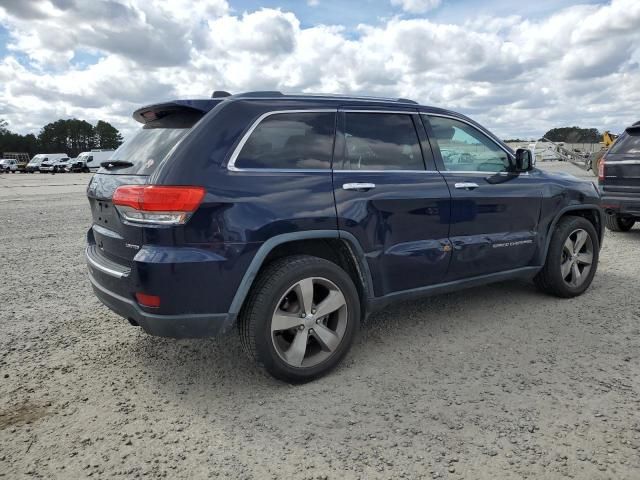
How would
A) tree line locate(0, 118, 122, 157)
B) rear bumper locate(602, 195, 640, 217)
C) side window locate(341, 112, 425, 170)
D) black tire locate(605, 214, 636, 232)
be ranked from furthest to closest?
tree line locate(0, 118, 122, 157)
black tire locate(605, 214, 636, 232)
rear bumper locate(602, 195, 640, 217)
side window locate(341, 112, 425, 170)

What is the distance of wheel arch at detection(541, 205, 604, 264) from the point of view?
4.61m

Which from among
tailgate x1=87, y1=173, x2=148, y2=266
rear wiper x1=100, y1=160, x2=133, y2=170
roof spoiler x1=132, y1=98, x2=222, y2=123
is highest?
roof spoiler x1=132, y1=98, x2=222, y2=123

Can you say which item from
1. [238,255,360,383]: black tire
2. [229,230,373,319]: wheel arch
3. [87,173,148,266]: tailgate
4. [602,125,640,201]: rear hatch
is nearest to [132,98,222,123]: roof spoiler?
[87,173,148,266]: tailgate

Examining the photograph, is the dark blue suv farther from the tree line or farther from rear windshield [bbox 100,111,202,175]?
the tree line

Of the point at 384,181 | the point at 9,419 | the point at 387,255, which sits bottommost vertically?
the point at 9,419

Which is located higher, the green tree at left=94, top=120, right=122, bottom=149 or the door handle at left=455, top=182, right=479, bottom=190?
the green tree at left=94, top=120, right=122, bottom=149

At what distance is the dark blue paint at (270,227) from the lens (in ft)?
9.18

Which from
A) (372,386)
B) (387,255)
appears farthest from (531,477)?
(387,255)

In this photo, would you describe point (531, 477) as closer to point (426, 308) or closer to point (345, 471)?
point (345, 471)

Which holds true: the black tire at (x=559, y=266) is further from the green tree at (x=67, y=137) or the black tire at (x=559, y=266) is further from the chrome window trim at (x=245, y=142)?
the green tree at (x=67, y=137)

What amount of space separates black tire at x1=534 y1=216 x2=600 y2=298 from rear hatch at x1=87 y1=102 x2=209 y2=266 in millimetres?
3379

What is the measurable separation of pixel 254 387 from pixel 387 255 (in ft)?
4.04

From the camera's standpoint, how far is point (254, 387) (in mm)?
3170

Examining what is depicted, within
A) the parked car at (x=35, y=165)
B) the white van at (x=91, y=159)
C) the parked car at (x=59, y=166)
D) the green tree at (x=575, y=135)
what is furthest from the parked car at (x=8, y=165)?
the green tree at (x=575, y=135)
